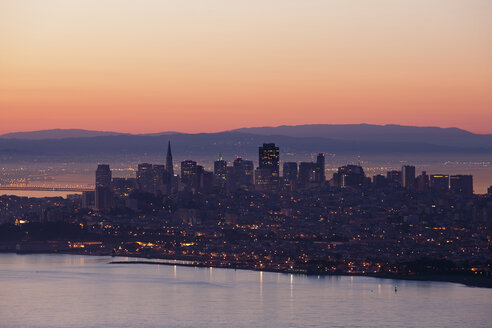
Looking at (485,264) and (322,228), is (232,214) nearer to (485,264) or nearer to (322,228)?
(322,228)

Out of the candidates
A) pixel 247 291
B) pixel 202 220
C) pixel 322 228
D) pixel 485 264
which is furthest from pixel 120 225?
pixel 247 291

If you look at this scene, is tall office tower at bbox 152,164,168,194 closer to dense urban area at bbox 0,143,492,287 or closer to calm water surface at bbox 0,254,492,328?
dense urban area at bbox 0,143,492,287

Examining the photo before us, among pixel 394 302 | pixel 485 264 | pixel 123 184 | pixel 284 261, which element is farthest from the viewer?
pixel 123 184

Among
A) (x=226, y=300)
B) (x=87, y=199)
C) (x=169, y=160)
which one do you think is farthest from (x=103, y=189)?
(x=226, y=300)

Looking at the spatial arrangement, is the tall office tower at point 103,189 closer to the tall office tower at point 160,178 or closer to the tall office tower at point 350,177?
the tall office tower at point 160,178

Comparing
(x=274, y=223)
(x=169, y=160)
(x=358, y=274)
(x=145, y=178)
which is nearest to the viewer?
(x=358, y=274)

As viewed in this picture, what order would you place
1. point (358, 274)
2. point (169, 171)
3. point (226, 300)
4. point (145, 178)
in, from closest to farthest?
point (226, 300)
point (358, 274)
point (145, 178)
point (169, 171)

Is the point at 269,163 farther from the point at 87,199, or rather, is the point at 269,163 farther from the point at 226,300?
the point at 226,300
